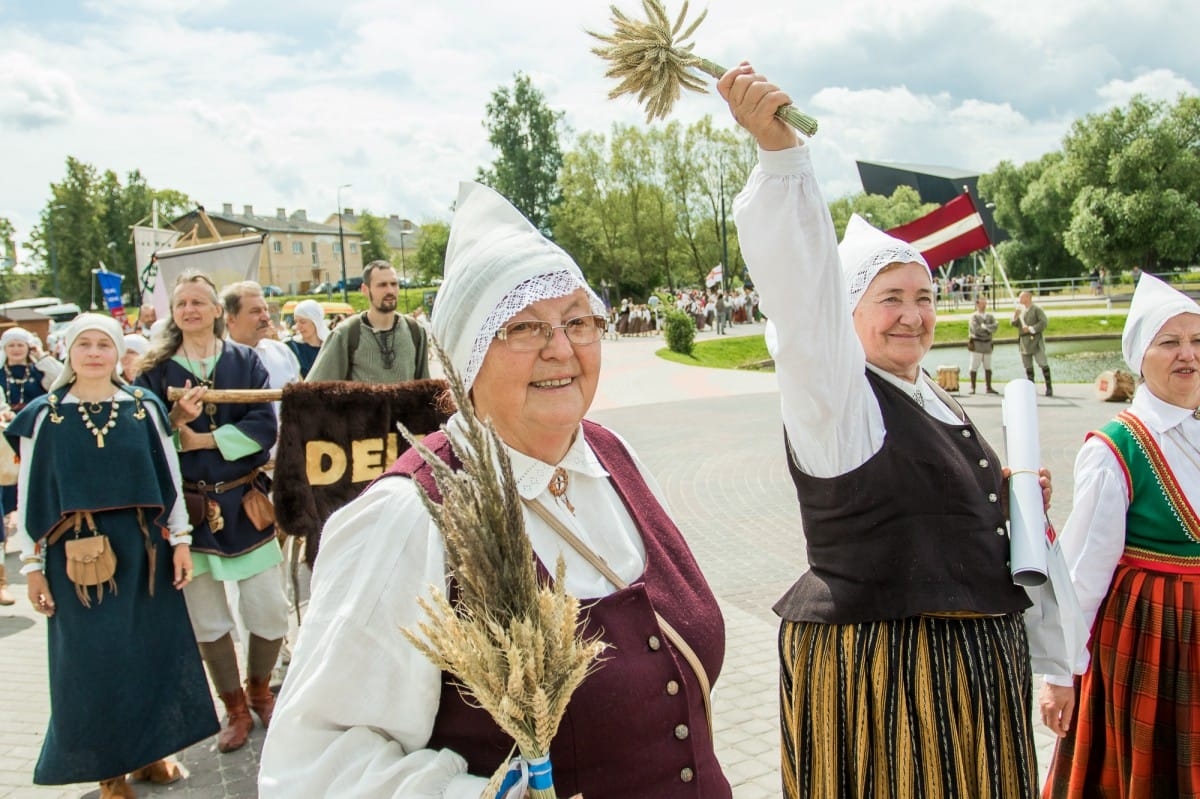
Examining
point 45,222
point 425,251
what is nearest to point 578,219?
point 425,251

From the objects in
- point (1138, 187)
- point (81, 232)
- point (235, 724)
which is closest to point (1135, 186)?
point (1138, 187)

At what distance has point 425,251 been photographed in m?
78.1

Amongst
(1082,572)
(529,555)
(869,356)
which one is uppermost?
(869,356)

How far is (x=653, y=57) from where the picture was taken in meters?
1.65

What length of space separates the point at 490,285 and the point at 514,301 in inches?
2.6

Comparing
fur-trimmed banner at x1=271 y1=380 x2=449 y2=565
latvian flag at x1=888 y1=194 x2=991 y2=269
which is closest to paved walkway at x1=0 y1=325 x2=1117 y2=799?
fur-trimmed banner at x1=271 y1=380 x2=449 y2=565

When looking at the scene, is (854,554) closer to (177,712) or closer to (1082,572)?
(1082,572)

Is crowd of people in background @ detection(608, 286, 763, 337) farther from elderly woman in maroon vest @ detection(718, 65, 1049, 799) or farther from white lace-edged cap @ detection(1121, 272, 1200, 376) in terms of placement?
elderly woman in maroon vest @ detection(718, 65, 1049, 799)

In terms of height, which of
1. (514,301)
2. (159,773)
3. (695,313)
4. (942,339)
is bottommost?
(159,773)

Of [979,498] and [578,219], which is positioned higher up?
[578,219]

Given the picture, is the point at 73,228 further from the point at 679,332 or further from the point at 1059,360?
the point at 1059,360

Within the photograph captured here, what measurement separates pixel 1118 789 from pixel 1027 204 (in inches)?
2294

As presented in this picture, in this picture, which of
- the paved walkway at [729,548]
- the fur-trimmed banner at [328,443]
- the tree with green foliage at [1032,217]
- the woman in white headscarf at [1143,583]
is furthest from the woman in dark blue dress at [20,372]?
the tree with green foliage at [1032,217]

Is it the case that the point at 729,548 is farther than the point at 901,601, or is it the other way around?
the point at 729,548
